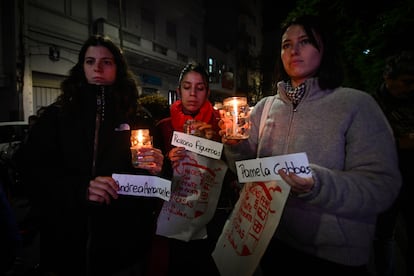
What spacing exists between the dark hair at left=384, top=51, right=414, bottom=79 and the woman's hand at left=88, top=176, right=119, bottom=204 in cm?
297

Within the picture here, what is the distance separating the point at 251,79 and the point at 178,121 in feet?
145

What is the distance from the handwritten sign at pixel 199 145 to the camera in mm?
2488

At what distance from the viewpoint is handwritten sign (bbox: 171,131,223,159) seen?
8.16 ft

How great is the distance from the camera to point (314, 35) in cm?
185

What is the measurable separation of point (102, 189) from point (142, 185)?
0.27m

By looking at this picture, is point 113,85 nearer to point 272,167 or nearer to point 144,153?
point 144,153

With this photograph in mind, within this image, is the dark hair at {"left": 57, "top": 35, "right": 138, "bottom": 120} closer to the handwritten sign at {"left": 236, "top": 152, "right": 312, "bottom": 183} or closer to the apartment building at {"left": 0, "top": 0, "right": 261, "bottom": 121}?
the handwritten sign at {"left": 236, "top": 152, "right": 312, "bottom": 183}

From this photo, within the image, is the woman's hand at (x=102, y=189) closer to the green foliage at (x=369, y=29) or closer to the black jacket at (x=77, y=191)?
the black jacket at (x=77, y=191)

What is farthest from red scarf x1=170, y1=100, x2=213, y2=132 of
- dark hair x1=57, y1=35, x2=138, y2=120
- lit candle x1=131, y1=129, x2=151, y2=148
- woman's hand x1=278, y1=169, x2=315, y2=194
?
woman's hand x1=278, y1=169, x2=315, y2=194

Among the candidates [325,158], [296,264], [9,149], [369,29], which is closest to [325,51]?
[325,158]

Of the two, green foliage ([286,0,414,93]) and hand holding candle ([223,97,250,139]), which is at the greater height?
green foliage ([286,0,414,93])

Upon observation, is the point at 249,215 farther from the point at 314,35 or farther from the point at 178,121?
the point at 178,121

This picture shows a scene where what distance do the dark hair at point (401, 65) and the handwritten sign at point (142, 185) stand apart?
104 inches

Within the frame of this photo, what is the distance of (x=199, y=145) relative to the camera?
2537mm
